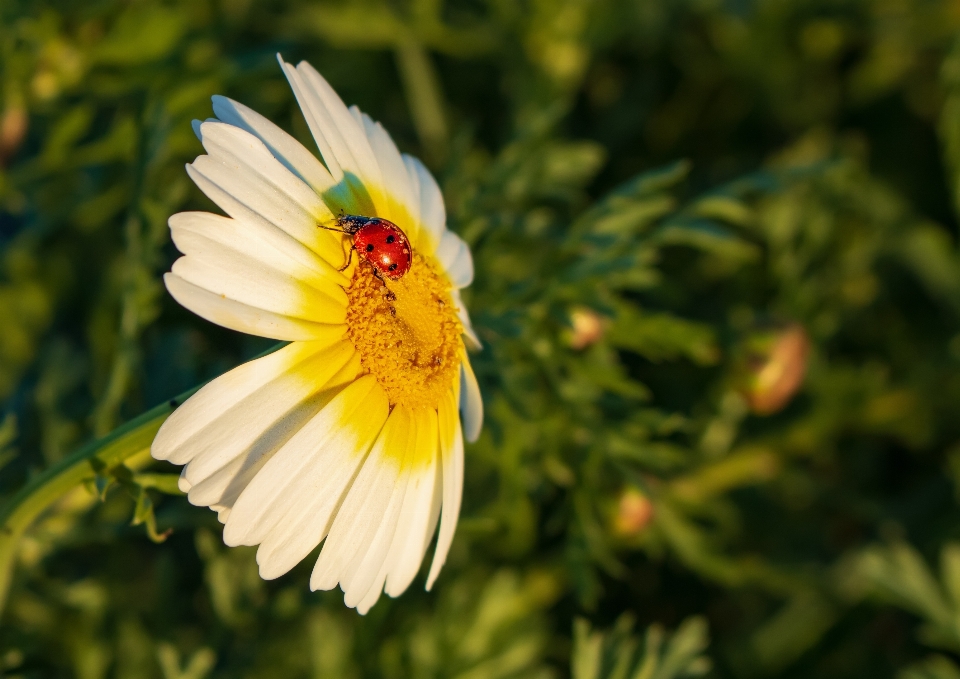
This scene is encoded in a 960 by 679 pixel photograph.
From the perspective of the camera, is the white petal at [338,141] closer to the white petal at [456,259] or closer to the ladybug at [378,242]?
the ladybug at [378,242]

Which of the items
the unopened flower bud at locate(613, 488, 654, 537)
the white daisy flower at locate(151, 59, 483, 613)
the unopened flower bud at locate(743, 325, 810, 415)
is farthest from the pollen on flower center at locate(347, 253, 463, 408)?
the unopened flower bud at locate(743, 325, 810, 415)

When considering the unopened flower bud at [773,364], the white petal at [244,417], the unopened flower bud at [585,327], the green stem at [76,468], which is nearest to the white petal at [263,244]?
the white petal at [244,417]

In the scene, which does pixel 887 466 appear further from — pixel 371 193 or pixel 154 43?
pixel 154 43

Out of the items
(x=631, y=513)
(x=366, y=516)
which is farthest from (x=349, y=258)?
(x=631, y=513)

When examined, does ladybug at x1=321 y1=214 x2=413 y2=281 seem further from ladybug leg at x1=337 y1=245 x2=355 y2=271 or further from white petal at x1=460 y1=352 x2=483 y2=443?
white petal at x1=460 y1=352 x2=483 y2=443

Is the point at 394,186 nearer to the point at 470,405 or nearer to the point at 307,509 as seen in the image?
the point at 470,405

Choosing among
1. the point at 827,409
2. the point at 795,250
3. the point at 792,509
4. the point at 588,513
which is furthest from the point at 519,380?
the point at 792,509
